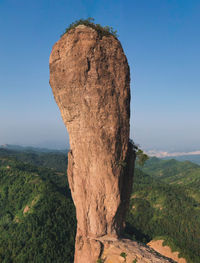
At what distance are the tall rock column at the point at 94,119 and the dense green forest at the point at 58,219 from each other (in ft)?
205

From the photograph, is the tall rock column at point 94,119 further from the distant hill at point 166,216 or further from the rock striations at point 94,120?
the distant hill at point 166,216

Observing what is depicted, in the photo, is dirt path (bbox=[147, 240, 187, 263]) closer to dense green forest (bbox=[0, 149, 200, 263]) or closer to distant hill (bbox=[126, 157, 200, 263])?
dense green forest (bbox=[0, 149, 200, 263])

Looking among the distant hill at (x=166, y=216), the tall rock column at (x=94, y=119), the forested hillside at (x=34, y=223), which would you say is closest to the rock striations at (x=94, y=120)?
the tall rock column at (x=94, y=119)

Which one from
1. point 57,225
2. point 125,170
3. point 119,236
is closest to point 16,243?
point 57,225

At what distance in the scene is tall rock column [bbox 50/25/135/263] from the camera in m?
17.6

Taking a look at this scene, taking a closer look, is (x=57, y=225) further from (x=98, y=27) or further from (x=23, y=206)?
(x=98, y=27)

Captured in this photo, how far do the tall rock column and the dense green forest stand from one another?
62596 mm

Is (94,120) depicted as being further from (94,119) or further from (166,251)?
(166,251)

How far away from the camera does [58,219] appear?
8806 centimetres

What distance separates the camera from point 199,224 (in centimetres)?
10512

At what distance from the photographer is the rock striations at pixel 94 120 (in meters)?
17.6

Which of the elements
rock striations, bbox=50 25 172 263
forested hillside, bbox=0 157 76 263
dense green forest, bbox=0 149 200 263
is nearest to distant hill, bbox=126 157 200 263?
dense green forest, bbox=0 149 200 263

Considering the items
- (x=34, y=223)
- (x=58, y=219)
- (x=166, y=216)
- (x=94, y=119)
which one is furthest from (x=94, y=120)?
(x=166, y=216)

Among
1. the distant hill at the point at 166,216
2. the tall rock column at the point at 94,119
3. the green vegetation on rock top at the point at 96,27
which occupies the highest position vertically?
the green vegetation on rock top at the point at 96,27
